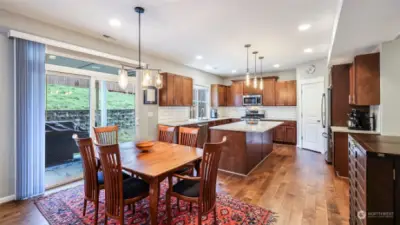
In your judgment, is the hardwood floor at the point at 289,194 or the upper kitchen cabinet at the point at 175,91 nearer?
the hardwood floor at the point at 289,194

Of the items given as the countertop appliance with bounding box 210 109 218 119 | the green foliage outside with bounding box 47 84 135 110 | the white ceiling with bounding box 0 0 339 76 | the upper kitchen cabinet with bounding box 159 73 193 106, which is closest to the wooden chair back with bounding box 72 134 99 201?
the white ceiling with bounding box 0 0 339 76

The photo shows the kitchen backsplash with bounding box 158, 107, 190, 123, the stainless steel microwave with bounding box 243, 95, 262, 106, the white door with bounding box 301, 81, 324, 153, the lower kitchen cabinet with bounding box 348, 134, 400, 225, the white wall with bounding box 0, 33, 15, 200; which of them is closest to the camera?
the lower kitchen cabinet with bounding box 348, 134, 400, 225

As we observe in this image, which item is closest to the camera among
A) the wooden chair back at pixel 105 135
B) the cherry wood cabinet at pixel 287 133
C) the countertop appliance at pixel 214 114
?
the wooden chair back at pixel 105 135

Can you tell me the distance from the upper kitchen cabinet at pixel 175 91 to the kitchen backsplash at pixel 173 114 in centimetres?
29

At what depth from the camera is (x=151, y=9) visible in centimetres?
261

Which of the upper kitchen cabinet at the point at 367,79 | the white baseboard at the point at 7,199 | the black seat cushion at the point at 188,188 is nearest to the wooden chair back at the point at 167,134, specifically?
the black seat cushion at the point at 188,188

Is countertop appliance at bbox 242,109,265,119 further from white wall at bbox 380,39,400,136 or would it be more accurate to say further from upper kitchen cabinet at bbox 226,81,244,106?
white wall at bbox 380,39,400,136

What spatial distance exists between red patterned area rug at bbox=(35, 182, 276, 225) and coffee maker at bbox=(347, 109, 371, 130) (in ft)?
8.56

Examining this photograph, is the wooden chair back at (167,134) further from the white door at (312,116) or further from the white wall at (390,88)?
the white door at (312,116)

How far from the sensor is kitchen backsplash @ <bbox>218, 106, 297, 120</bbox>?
702 centimetres

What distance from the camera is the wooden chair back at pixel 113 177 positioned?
1854 mm

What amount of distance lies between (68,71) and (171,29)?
2.01 metres

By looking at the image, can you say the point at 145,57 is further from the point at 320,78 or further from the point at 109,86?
the point at 320,78

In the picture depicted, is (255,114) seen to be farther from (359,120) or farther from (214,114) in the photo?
(359,120)
